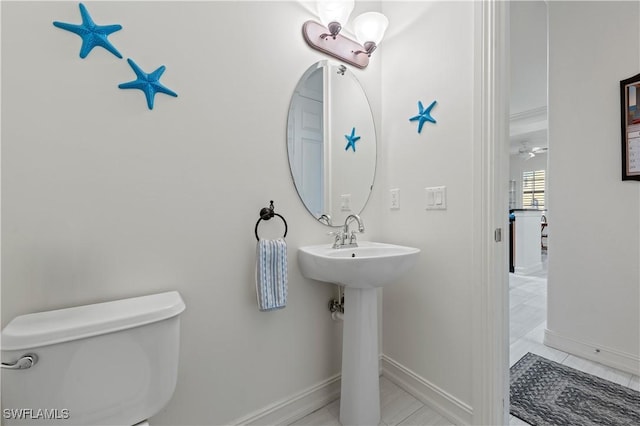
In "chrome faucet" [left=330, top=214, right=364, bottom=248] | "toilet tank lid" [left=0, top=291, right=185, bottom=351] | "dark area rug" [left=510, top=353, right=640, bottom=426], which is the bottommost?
"dark area rug" [left=510, top=353, right=640, bottom=426]

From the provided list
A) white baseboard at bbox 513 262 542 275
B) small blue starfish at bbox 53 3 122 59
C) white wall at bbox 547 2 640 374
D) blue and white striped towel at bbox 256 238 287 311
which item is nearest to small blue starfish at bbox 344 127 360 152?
blue and white striped towel at bbox 256 238 287 311

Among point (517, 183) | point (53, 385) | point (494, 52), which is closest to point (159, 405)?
point (53, 385)

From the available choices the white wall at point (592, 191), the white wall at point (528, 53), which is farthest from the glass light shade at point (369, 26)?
the white wall at point (592, 191)

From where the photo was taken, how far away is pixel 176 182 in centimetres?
106

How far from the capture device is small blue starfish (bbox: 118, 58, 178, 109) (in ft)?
3.18

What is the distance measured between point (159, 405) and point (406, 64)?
6.16 feet

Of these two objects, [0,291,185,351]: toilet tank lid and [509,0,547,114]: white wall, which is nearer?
[0,291,185,351]: toilet tank lid

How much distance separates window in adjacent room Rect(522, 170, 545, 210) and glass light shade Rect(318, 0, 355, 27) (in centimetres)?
751

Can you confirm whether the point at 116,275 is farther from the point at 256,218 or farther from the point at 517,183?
the point at 517,183

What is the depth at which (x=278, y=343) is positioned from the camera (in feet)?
4.31

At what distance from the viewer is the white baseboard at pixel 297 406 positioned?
125cm

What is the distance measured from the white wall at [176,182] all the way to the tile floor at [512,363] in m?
0.19

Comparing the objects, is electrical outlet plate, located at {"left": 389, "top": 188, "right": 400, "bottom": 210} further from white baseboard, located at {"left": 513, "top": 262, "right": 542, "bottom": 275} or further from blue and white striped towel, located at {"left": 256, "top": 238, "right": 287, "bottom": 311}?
white baseboard, located at {"left": 513, "top": 262, "right": 542, "bottom": 275}

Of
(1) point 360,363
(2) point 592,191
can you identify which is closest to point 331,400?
(1) point 360,363
